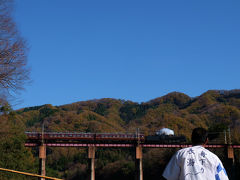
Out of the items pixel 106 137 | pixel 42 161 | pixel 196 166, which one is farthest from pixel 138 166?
pixel 196 166

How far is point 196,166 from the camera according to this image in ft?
15.0

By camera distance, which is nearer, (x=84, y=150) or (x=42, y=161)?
(x=42, y=161)

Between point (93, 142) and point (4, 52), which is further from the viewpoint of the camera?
point (93, 142)

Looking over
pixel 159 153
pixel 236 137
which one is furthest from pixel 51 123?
pixel 236 137

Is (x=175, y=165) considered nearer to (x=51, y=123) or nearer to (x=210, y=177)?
(x=210, y=177)

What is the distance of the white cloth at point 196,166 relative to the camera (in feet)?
14.8

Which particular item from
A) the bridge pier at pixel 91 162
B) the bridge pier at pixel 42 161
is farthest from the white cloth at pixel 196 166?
the bridge pier at pixel 91 162

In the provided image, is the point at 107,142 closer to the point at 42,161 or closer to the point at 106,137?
the point at 106,137

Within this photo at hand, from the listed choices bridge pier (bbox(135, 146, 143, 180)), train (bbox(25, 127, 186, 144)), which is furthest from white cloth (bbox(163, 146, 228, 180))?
train (bbox(25, 127, 186, 144))

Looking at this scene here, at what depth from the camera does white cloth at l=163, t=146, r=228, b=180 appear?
14.8 feet

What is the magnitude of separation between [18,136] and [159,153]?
3556 cm

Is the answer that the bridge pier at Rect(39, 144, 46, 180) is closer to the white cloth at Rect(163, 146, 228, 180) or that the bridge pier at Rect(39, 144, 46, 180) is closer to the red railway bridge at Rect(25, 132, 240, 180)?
the red railway bridge at Rect(25, 132, 240, 180)

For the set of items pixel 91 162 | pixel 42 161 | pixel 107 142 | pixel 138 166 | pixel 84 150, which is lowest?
pixel 138 166

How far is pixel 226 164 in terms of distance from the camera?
55375 mm
